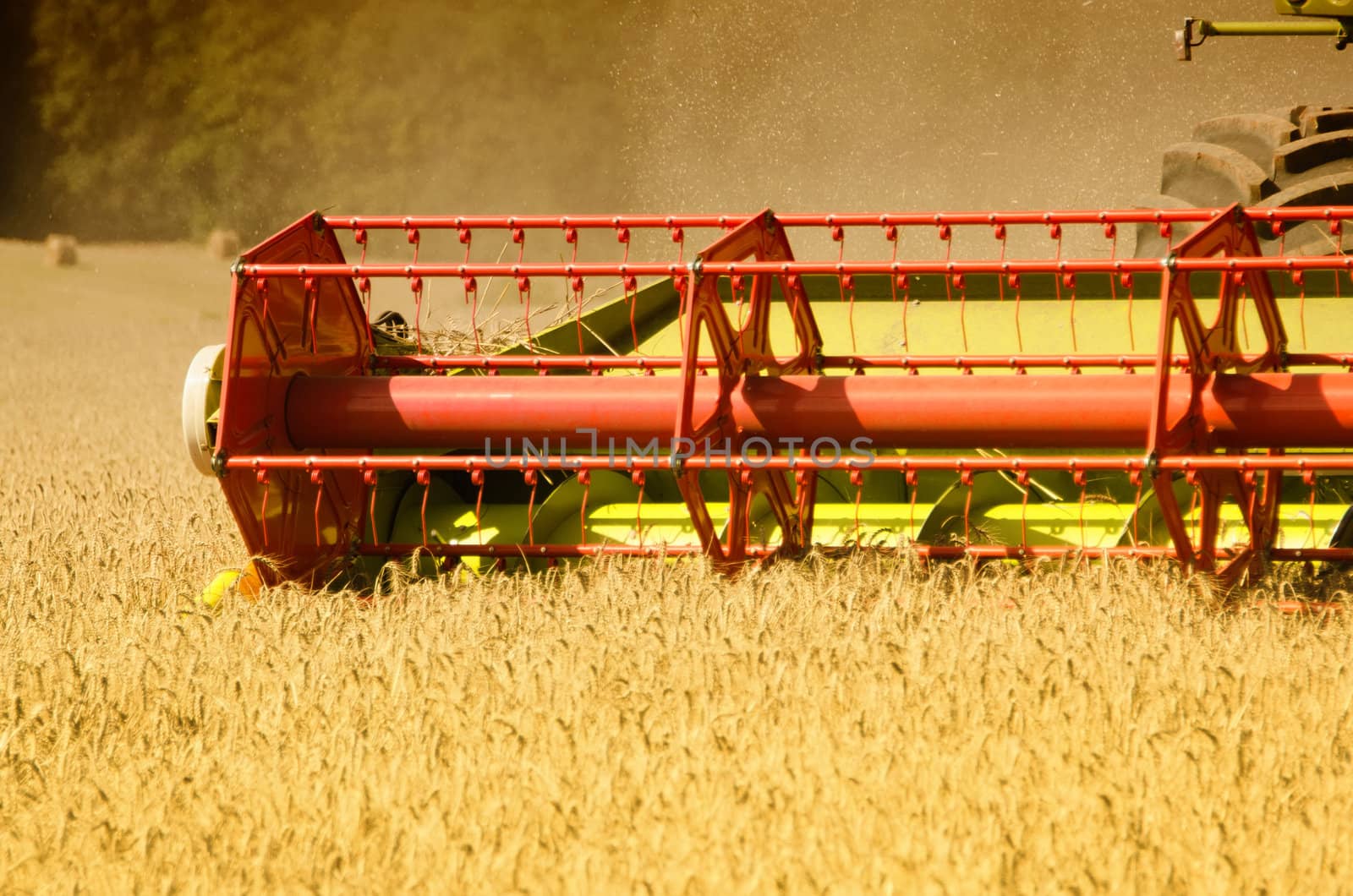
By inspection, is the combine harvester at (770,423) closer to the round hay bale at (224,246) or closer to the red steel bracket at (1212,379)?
the red steel bracket at (1212,379)

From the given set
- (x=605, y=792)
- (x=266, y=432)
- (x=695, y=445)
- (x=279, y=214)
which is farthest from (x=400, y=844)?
(x=279, y=214)

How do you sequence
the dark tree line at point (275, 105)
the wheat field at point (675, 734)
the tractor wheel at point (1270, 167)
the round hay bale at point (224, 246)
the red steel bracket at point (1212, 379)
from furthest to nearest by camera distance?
the dark tree line at point (275, 105) < the round hay bale at point (224, 246) < the tractor wheel at point (1270, 167) < the red steel bracket at point (1212, 379) < the wheat field at point (675, 734)

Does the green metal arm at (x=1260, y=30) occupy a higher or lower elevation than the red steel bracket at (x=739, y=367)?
higher

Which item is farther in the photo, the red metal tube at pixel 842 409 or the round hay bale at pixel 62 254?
the round hay bale at pixel 62 254

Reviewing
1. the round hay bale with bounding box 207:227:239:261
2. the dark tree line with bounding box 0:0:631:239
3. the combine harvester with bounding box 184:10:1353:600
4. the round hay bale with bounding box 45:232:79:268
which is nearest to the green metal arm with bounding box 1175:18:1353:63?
the combine harvester with bounding box 184:10:1353:600

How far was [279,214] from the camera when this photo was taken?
30.8 meters

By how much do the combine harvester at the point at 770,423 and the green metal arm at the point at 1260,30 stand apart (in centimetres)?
112

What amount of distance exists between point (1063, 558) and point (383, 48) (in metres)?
29.4

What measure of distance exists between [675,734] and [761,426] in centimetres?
141

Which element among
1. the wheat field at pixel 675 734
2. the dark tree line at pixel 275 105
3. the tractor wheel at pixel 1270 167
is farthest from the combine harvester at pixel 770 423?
the dark tree line at pixel 275 105

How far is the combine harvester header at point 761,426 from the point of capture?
13.6 feet

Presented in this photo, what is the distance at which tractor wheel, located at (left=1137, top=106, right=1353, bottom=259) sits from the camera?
5891 millimetres

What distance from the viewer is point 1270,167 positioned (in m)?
6.20

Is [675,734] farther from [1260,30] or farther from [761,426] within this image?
[1260,30]
